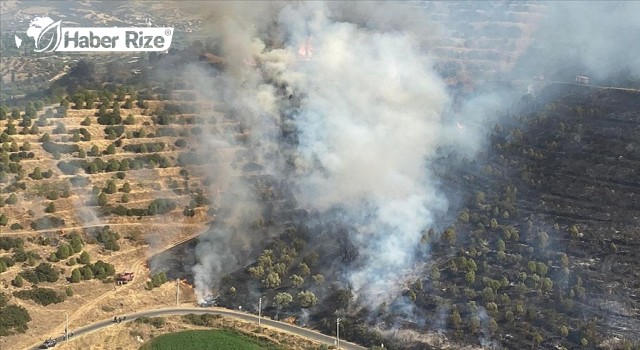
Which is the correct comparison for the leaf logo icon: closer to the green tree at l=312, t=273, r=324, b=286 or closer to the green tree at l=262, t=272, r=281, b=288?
the green tree at l=262, t=272, r=281, b=288

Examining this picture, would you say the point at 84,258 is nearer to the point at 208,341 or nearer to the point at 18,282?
the point at 18,282

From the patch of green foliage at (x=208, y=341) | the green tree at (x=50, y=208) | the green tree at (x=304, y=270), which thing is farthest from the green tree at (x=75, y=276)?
the green tree at (x=304, y=270)

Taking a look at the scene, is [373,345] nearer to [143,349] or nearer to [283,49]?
[143,349]

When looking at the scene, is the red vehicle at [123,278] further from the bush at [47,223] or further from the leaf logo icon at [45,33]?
the leaf logo icon at [45,33]

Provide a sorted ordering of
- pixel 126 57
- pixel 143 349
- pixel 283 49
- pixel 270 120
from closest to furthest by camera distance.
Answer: pixel 143 349, pixel 270 120, pixel 283 49, pixel 126 57

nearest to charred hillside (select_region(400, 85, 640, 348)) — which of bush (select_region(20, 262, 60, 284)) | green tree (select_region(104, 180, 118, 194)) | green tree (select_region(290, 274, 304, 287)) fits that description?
green tree (select_region(290, 274, 304, 287))

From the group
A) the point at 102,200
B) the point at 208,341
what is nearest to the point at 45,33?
the point at 102,200

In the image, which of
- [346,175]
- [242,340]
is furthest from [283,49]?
[242,340]
